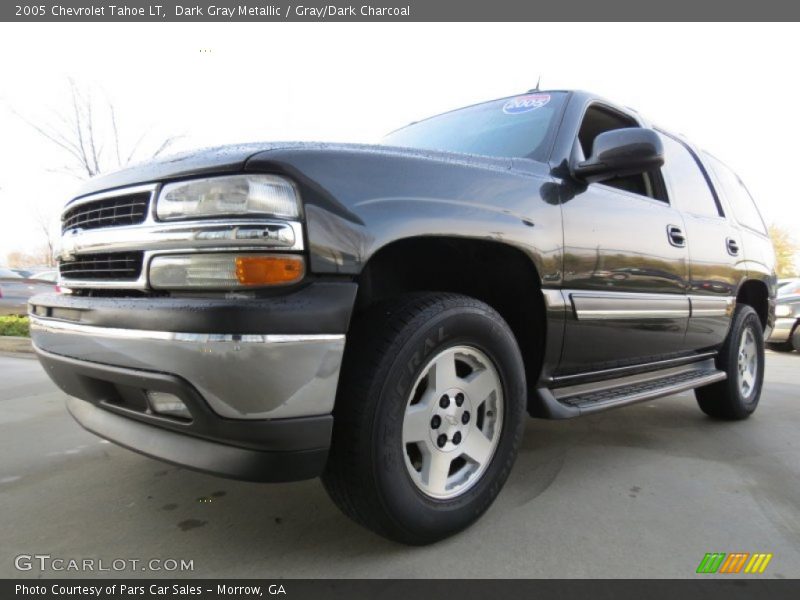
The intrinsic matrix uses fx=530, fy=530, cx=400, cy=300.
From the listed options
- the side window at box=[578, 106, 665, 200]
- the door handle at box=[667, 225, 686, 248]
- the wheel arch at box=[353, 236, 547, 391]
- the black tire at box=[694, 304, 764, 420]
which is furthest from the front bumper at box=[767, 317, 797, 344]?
the wheel arch at box=[353, 236, 547, 391]

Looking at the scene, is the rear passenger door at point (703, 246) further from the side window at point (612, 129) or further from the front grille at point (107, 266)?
the front grille at point (107, 266)

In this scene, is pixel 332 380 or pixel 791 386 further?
pixel 791 386

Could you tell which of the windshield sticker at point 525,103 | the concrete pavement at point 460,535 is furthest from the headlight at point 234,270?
the windshield sticker at point 525,103

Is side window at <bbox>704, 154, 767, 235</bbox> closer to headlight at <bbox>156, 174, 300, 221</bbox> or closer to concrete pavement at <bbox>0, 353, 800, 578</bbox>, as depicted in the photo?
concrete pavement at <bbox>0, 353, 800, 578</bbox>

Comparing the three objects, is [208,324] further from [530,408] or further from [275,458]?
[530,408]

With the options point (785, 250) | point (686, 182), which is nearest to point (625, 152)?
point (686, 182)

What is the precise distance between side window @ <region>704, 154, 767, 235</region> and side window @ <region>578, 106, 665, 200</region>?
1260mm

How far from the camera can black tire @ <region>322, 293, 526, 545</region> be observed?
1.64m

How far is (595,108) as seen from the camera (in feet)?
9.76

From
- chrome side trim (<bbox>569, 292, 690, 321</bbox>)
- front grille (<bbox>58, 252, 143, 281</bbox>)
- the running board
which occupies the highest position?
front grille (<bbox>58, 252, 143, 281</bbox>)

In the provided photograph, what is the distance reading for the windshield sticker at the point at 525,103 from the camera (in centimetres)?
286

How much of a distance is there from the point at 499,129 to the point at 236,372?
2.03m
